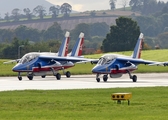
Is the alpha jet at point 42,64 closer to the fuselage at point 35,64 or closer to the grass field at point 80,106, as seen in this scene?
the fuselage at point 35,64

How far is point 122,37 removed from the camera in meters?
150

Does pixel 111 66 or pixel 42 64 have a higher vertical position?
pixel 111 66

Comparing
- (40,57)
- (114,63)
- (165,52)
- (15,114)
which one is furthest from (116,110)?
(165,52)

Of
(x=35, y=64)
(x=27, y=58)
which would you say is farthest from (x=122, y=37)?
(x=27, y=58)

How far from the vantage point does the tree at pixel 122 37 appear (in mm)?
148000

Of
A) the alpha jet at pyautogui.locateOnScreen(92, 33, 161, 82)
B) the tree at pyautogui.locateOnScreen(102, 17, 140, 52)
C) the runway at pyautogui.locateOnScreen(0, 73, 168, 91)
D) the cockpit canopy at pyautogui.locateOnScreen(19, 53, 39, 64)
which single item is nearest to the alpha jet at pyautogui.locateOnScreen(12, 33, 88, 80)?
the cockpit canopy at pyautogui.locateOnScreen(19, 53, 39, 64)

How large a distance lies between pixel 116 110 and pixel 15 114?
435cm

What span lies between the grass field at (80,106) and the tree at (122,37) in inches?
4205

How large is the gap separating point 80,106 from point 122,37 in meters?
119

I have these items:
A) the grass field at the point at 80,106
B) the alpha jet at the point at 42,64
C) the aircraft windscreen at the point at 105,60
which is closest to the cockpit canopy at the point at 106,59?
the aircraft windscreen at the point at 105,60

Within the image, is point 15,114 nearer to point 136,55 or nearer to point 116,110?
point 116,110

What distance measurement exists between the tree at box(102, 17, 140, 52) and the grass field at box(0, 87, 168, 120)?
107m

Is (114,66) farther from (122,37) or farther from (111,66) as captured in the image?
(122,37)

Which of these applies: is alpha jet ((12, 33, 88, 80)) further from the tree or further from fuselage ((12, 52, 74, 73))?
the tree
